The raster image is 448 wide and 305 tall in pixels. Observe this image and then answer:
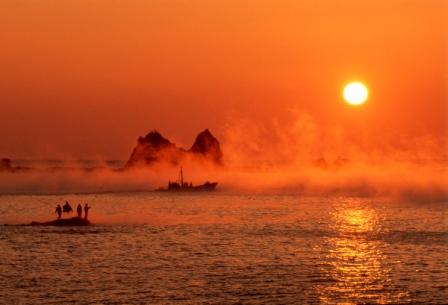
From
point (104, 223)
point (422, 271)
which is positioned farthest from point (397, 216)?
point (422, 271)

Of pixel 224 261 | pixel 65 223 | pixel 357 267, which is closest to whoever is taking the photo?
pixel 357 267

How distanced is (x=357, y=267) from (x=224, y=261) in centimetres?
1311

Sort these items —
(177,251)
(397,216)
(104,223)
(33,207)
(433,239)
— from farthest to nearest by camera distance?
(33,207), (397,216), (104,223), (433,239), (177,251)

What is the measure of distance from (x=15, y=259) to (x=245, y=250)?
25.1m

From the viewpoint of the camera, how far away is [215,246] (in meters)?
85.1

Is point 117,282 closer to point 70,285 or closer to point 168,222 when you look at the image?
point 70,285

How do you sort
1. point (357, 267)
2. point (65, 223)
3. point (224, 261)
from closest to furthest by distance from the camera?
point (357, 267) → point (224, 261) → point (65, 223)

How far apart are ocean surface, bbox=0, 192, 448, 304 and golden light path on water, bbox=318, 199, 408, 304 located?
0.31ft

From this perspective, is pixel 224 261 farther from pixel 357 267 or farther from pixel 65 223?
pixel 65 223

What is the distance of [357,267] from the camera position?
226 ft

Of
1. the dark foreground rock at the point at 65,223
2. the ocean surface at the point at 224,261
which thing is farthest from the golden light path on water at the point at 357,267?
the dark foreground rock at the point at 65,223

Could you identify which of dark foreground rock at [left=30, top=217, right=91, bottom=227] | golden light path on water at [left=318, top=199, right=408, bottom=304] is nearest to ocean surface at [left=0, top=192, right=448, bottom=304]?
golden light path on water at [left=318, top=199, right=408, bottom=304]

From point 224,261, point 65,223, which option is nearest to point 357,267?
point 224,261

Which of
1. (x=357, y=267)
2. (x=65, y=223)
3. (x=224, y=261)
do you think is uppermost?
(x=65, y=223)
